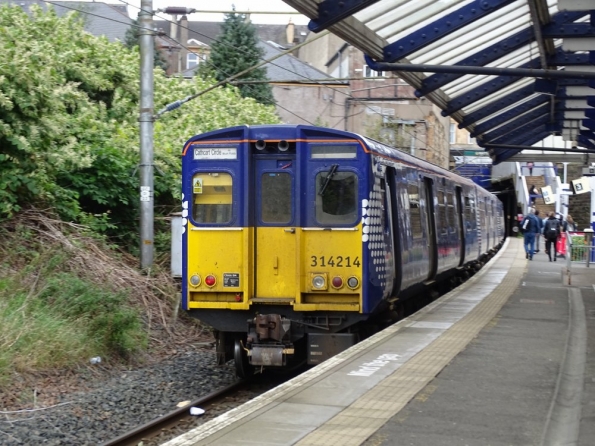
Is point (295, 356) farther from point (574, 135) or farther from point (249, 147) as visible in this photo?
point (574, 135)

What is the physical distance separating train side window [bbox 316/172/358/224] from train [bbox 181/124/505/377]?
1cm

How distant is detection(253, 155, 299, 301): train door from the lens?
11.1m

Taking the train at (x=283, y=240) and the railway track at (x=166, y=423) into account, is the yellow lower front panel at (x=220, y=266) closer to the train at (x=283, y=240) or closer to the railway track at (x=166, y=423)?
the train at (x=283, y=240)

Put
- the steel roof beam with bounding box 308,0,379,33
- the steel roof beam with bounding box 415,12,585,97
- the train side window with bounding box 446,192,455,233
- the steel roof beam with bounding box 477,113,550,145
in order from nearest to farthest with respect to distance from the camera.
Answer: the steel roof beam with bounding box 308,0,379,33
the steel roof beam with bounding box 415,12,585,97
the train side window with bounding box 446,192,455,233
the steel roof beam with bounding box 477,113,550,145

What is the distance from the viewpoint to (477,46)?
1711cm

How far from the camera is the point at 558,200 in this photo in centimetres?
4431

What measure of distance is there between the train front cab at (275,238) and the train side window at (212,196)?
0.01 meters

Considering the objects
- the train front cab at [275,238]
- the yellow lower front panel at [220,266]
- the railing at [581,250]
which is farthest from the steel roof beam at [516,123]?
the yellow lower front panel at [220,266]

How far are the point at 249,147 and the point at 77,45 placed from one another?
34.4 ft

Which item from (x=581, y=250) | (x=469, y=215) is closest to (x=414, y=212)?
(x=469, y=215)

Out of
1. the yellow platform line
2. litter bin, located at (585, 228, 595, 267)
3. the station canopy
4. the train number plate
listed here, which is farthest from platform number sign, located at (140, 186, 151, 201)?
litter bin, located at (585, 228, 595, 267)

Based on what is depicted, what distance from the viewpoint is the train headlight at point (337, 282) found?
10.9m

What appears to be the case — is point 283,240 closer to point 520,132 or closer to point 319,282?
point 319,282

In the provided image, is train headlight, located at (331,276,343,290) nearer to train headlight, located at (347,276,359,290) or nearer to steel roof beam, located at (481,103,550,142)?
train headlight, located at (347,276,359,290)
